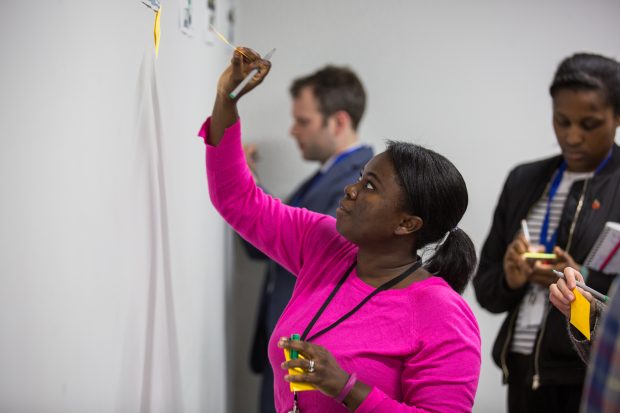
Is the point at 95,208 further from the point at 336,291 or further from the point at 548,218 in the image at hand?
the point at 548,218

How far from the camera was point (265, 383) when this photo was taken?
9.57ft

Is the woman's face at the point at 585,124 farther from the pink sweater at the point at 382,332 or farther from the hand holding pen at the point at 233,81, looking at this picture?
the hand holding pen at the point at 233,81

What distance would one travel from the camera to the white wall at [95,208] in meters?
1.06

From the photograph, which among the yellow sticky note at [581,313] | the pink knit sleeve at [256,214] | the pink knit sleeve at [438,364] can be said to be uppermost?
the pink knit sleeve at [256,214]

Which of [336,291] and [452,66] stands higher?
[452,66]

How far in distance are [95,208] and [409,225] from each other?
0.58 m

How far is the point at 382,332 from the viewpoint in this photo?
1.39 metres

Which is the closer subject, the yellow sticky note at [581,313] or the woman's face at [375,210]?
the yellow sticky note at [581,313]

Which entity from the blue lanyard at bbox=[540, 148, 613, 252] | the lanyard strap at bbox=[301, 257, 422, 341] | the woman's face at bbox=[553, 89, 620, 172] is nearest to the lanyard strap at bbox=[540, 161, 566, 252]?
the blue lanyard at bbox=[540, 148, 613, 252]

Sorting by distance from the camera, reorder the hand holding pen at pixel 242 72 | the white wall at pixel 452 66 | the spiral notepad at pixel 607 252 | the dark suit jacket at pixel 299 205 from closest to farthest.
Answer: the hand holding pen at pixel 242 72 < the spiral notepad at pixel 607 252 < the dark suit jacket at pixel 299 205 < the white wall at pixel 452 66

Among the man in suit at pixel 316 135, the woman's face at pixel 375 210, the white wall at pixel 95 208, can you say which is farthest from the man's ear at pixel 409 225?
the man in suit at pixel 316 135

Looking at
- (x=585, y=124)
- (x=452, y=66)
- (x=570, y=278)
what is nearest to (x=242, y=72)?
(x=570, y=278)

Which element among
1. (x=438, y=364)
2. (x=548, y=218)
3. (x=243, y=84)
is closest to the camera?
(x=438, y=364)

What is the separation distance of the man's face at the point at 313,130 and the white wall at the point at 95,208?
0.83m
